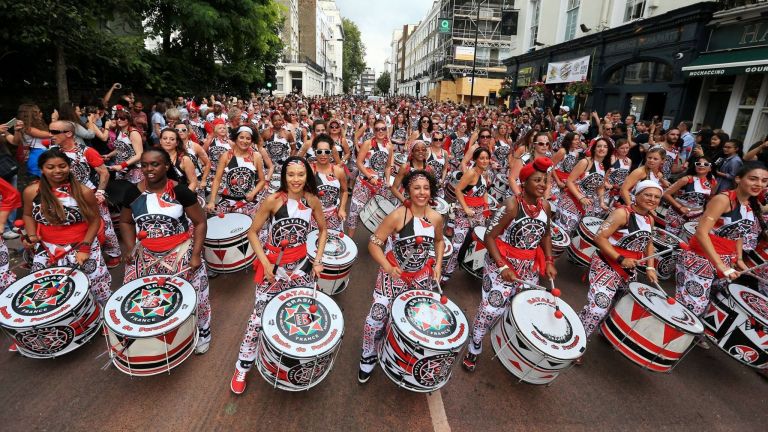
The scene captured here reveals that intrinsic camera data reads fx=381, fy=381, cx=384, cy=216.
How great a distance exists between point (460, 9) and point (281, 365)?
59.2m

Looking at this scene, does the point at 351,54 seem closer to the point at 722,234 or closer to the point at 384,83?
the point at 384,83

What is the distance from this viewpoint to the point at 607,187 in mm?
6672

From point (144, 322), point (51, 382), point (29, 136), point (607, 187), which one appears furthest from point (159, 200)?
point (607, 187)

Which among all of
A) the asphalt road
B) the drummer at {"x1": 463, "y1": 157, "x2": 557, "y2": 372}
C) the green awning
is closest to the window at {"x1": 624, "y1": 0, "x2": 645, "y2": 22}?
the green awning

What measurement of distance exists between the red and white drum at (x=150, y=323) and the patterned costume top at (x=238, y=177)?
97.2 inches

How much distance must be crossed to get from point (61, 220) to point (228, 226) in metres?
1.66

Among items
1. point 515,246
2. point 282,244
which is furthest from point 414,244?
point 282,244

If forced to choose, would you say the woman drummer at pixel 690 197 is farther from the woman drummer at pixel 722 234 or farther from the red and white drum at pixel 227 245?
the red and white drum at pixel 227 245

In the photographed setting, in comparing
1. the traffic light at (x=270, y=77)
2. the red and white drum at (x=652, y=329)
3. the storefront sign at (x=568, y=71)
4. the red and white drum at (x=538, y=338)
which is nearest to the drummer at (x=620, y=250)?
the red and white drum at (x=652, y=329)

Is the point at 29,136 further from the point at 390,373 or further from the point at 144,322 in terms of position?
the point at 390,373

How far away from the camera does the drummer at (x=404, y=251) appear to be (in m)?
3.44

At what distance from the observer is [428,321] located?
10.2 feet

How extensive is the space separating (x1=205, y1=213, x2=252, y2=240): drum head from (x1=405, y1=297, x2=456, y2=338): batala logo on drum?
256 centimetres

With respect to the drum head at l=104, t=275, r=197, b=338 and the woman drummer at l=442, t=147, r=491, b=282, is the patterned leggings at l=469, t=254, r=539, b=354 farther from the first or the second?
the drum head at l=104, t=275, r=197, b=338
